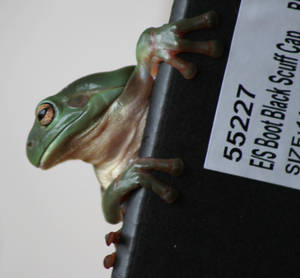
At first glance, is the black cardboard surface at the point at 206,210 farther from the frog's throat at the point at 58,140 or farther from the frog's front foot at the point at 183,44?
the frog's throat at the point at 58,140

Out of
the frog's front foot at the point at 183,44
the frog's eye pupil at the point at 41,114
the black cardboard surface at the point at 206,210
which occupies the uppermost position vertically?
the frog's front foot at the point at 183,44

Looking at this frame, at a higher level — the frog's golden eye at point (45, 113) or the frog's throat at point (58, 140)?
the frog's golden eye at point (45, 113)

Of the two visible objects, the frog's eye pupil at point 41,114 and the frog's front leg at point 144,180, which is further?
the frog's eye pupil at point 41,114

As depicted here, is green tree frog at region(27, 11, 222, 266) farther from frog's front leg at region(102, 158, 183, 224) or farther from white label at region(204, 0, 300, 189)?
white label at region(204, 0, 300, 189)

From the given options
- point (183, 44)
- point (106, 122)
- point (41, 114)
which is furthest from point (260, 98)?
point (41, 114)

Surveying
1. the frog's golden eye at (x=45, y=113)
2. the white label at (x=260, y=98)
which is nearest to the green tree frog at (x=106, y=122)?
the frog's golden eye at (x=45, y=113)

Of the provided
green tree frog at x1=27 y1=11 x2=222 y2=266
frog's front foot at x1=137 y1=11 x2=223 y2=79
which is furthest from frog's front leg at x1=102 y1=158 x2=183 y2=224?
frog's front foot at x1=137 y1=11 x2=223 y2=79

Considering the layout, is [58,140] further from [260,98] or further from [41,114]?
[260,98]
